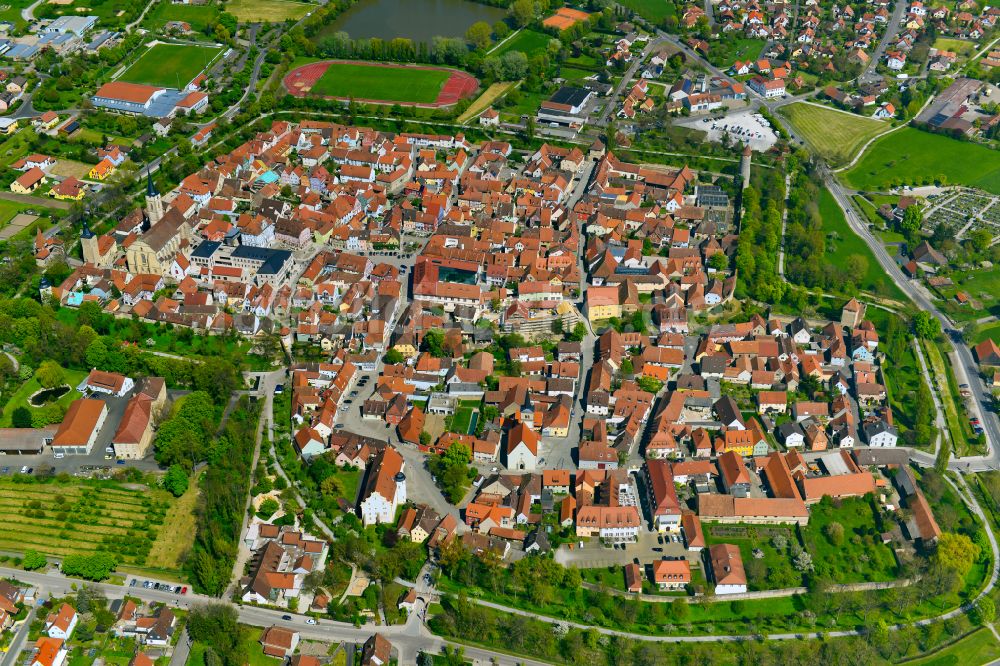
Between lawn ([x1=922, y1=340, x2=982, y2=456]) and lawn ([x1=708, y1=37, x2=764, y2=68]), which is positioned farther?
lawn ([x1=708, y1=37, x2=764, y2=68])

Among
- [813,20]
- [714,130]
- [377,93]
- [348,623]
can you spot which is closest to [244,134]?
[377,93]

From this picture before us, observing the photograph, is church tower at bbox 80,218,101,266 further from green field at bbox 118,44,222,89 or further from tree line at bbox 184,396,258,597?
green field at bbox 118,44,222,89

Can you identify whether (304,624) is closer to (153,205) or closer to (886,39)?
(153,205)

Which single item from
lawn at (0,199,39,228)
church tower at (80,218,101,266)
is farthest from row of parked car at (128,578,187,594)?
lawn at (0,199,39,228)

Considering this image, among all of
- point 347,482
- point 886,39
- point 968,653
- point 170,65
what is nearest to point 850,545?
point 968,653

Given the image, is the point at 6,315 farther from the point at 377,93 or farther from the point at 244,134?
the point at 377,93

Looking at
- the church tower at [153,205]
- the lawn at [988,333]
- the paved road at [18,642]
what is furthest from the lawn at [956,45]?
the paved road at [18,642]
